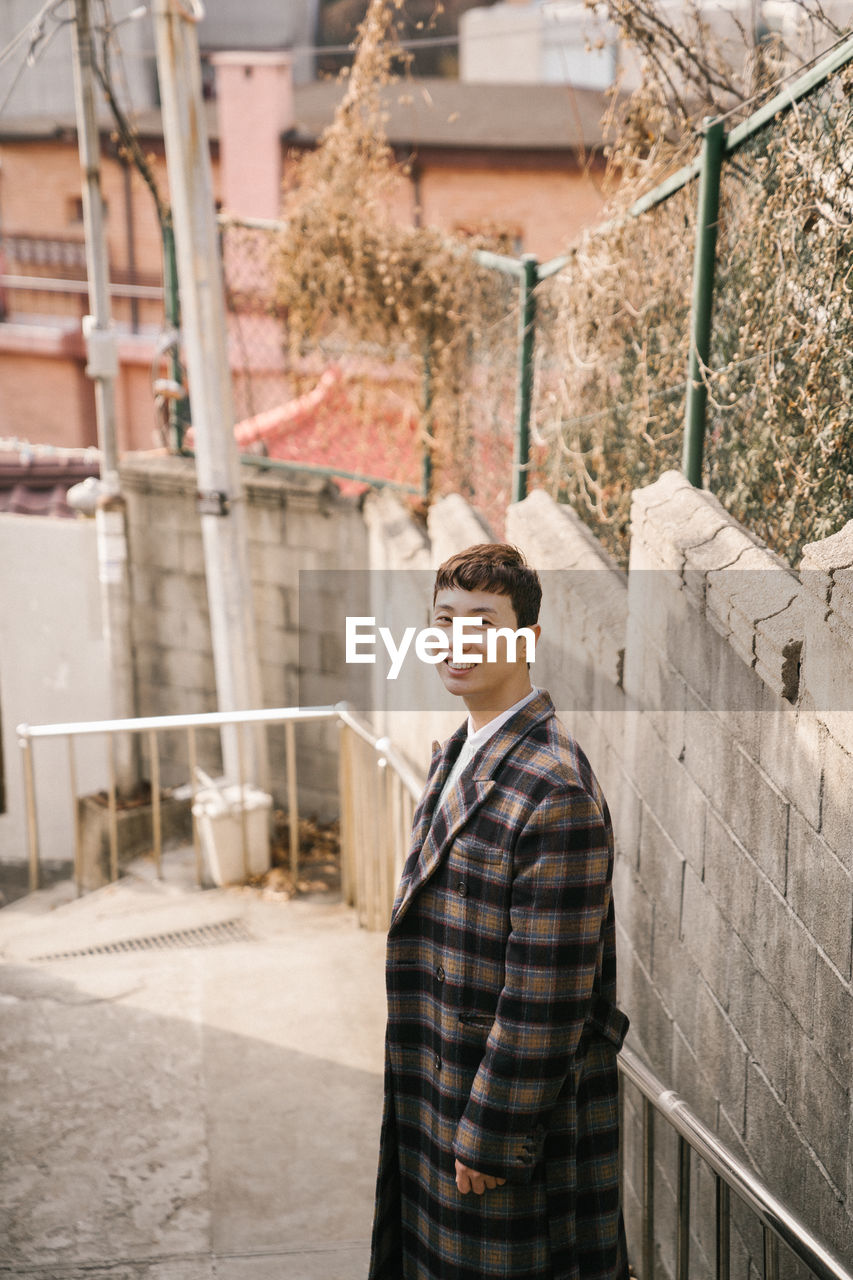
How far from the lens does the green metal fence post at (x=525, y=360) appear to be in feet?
19.1

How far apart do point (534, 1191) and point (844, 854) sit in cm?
77

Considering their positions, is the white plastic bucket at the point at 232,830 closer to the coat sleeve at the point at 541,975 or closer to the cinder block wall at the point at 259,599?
the cinder block wall at the point at 259,599

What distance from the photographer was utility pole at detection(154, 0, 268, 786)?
6258 mm

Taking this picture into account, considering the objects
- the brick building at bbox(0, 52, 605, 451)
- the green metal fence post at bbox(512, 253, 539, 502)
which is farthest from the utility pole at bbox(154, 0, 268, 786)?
the brick building at bbox(0, 52, 605, 451)

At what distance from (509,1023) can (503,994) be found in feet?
0.15

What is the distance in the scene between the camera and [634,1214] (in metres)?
3.46

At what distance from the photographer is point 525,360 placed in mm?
5871

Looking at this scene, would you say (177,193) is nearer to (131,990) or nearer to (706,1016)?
(131,990)

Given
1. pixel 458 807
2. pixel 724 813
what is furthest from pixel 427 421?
pixel 458 807

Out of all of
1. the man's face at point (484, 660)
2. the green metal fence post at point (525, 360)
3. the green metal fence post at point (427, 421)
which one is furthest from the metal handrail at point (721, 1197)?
the green metal fence post at point (427, 421)

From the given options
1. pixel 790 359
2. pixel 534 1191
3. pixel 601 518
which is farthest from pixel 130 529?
pixel 534 1191

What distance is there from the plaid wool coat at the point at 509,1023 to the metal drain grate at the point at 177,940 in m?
3.09

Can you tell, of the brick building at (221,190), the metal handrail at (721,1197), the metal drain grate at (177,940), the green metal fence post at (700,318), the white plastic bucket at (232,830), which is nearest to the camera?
the metal handrail at (721,1197)

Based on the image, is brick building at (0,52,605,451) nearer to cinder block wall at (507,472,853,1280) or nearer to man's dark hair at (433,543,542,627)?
cinder block wall at (507,472,853,1280)
